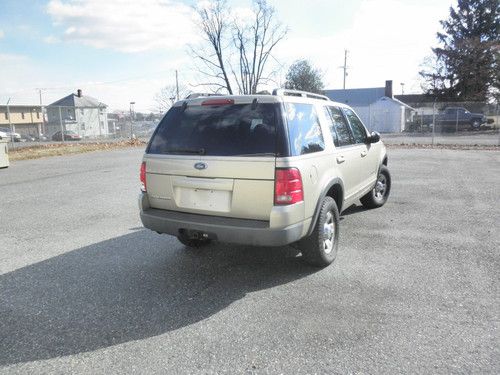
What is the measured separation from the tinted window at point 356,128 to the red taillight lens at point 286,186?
2.26m

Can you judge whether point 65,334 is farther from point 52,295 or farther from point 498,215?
point 498,215

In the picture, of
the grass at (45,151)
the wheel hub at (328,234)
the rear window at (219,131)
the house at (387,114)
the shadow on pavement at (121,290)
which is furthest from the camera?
the house at (387,114)

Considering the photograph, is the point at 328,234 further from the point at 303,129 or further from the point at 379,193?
the point at 379,193

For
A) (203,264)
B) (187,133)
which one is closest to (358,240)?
(203,264)

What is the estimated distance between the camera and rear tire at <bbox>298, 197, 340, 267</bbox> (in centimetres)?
423

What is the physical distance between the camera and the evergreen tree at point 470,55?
42.0m

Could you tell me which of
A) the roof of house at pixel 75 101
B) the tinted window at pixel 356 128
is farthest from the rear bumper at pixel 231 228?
the roof of house at pixel 75 101

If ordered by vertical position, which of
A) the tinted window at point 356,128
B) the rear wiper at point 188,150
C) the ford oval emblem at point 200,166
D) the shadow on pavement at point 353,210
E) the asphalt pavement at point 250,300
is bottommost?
the asphalt pavement at point 250,300

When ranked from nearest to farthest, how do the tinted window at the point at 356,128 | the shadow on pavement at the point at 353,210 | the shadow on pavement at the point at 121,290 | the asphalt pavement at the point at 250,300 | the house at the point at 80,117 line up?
the asphalt pavement at the point at 250,300, the shadow on pavement at the point at 121,290, the tinted window at the point at 356,128, the shadow on pavement at the point at 353,210, the house at the point at 80,117

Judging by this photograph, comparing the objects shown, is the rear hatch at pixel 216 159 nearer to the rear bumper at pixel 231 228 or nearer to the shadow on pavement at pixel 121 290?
the rear bumper at pixel 231 228

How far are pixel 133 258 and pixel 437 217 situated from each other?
15.3 ft

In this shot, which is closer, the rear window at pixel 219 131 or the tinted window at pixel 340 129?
the rear window at pixel 219 131

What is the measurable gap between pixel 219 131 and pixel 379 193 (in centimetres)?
422

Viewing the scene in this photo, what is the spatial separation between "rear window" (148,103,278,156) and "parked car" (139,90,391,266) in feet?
0.03
